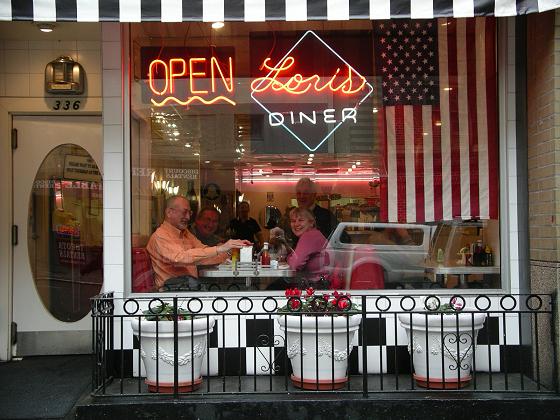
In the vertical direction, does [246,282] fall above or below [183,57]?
below

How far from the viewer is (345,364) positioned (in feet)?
15.8

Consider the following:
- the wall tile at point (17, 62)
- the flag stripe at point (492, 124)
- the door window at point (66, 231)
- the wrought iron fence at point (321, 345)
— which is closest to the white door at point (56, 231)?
the door window at point (66, 231)

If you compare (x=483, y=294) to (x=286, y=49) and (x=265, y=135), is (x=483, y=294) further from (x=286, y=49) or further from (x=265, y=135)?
(x=286, y=49)

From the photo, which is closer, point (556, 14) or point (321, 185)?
point (556, 14)

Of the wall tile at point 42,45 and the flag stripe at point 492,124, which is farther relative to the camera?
the wall tile at point 42,45

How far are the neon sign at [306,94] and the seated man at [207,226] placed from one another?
96cm

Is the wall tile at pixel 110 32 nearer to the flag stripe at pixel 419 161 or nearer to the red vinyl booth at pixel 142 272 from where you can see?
the red vinyl booth at pixel 142 272

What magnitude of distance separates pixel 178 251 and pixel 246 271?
612 mm

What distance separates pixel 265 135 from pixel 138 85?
1.17m

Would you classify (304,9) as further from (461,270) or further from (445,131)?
(461,270)

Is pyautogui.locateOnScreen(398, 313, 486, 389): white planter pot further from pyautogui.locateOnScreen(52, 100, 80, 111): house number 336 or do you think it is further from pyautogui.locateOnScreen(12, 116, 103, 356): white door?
pyautogui.locateOnScreen(52, 100, 80, 111): house number 336

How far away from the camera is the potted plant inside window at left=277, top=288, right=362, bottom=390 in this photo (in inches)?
185

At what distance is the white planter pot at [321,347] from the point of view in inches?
186

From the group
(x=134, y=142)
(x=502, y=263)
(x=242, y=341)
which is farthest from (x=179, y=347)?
(x=502, y=263)
